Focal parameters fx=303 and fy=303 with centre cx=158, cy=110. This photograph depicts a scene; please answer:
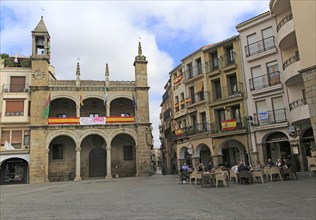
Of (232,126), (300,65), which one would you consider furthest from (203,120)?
(300,65)

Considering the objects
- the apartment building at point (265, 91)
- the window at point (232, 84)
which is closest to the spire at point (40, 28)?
the window at point (232, 84)

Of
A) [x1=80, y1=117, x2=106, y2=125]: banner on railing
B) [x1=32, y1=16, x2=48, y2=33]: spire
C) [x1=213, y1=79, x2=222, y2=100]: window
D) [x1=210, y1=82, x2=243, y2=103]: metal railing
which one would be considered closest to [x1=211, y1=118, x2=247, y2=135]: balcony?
[x1=210, y1=82, x2=243, y2=103]: metal railing

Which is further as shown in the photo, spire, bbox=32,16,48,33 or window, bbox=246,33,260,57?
spire, bbox=32,16,48,33

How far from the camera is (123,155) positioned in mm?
35781

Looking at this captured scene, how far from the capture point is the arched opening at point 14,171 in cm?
3291

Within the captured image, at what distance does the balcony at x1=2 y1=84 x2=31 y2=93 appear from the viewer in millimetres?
34125

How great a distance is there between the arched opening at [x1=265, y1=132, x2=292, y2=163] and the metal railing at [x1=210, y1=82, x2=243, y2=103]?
4709 millimetres

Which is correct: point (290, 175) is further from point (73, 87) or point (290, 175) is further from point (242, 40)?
point (73, 87)

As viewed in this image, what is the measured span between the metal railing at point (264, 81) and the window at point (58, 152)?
21826 mm

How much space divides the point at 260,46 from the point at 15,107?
2616 cm

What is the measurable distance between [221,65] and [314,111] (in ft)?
48.4

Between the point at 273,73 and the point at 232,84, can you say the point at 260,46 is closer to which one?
the point at 273,73

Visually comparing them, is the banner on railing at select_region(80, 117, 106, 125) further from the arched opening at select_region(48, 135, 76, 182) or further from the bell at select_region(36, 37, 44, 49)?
the bell at select_region(36, 37, 44, 49)

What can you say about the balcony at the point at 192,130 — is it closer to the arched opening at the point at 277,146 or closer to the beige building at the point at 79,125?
the beige building at the point at 79,125
